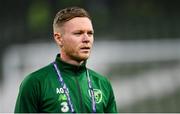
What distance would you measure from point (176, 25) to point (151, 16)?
42 cm

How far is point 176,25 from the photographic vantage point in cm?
745

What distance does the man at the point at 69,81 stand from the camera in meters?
2.66

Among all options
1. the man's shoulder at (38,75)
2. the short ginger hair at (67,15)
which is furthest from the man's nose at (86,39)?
the man's shoulder at (38,75)

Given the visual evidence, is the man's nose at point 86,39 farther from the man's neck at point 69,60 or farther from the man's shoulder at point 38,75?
the man's shoulder at point 38,75

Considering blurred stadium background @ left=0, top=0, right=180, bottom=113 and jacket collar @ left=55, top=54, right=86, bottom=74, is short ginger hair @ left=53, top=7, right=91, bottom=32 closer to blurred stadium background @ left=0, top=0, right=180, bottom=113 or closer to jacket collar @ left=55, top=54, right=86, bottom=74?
jacket collar @ left=55, top=54, right=86, bottom=74

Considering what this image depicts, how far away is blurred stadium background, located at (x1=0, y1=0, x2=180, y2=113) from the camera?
668 cm

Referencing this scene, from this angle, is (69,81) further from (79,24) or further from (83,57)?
(79,24)

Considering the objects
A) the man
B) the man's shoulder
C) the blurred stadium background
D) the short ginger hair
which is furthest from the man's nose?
the blurred stadium background

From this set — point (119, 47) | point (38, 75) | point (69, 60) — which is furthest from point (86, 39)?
point (119, 47)

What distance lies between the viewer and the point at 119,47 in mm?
7152

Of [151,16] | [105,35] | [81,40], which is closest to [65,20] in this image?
[81,40]

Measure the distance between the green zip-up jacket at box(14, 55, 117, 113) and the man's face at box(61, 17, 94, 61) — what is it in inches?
2.8

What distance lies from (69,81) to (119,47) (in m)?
4.43

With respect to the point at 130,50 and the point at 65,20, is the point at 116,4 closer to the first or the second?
the point at 130,50
